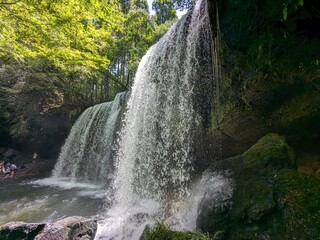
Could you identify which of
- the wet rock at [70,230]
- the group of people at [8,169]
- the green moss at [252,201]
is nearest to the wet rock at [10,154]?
the group of people at [8,169]

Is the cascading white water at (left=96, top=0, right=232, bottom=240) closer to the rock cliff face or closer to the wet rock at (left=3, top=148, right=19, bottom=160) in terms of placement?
the rock cliff face

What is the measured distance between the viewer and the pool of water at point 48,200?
19.3 ft

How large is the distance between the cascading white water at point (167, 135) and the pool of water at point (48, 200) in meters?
0.86

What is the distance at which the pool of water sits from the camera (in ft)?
19.3

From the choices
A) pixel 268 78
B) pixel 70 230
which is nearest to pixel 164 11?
pixel 268 78

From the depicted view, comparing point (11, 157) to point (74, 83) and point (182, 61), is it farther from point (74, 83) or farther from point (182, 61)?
point (182, 61)

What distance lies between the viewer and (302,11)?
3574mm

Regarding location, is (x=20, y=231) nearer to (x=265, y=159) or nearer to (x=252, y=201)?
(x=252, y=201)

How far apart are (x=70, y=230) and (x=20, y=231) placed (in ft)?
2.90

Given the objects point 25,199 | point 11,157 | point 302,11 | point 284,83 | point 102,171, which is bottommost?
point 25,199

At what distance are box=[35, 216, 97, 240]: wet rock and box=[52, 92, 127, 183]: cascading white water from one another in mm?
5126

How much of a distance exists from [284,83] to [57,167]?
11076mm

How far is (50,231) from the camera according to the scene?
4.02 meters

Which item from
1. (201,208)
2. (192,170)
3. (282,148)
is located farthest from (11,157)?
(282,148)
